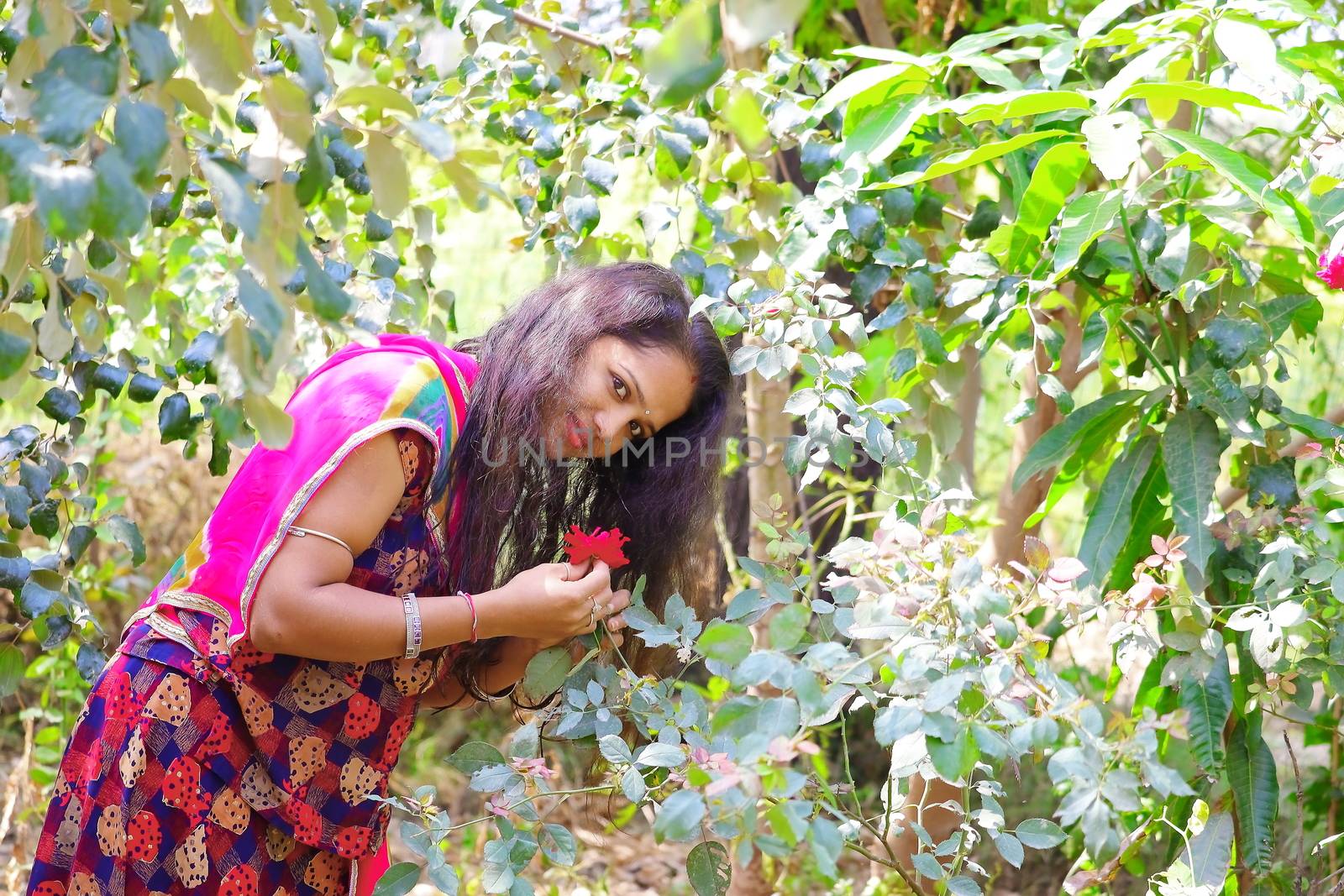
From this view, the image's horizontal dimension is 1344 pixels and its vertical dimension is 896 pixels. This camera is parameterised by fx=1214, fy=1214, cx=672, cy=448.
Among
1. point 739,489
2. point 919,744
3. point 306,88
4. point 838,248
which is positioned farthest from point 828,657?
point 739,489

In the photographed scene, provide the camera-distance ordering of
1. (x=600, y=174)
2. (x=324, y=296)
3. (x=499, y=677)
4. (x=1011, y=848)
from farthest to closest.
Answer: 1. (x=600, y=174)
2. (x=499, y=677)
3. (x=1011, y=848)
4. (x=324, y=296)

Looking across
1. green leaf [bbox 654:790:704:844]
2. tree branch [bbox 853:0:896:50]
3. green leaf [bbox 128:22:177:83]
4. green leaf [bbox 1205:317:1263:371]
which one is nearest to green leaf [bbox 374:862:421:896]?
green leaf [bbox 654:790:704:844]

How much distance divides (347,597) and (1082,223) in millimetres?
851

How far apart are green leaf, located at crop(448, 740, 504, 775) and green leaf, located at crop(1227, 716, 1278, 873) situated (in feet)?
2.94

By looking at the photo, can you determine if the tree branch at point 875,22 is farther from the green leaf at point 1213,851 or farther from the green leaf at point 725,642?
the green leaf at point 725,642

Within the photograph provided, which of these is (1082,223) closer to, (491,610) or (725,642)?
(725,642)

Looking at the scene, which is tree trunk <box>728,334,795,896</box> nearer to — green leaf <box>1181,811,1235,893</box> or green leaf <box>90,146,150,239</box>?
green leaf <box>1181,811,1235,893</box>

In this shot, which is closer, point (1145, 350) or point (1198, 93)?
point (1198, 93)

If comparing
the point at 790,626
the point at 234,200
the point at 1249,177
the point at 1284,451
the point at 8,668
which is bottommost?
the point at 1284,451

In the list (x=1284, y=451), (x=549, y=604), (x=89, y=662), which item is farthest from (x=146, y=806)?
(x=1284, y=451)

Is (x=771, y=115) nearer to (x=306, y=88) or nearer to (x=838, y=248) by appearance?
(x=838, y=248)

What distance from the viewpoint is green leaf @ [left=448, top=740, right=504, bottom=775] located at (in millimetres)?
1260

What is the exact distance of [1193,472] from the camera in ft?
4.66

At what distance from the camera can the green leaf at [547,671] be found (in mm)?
1325
